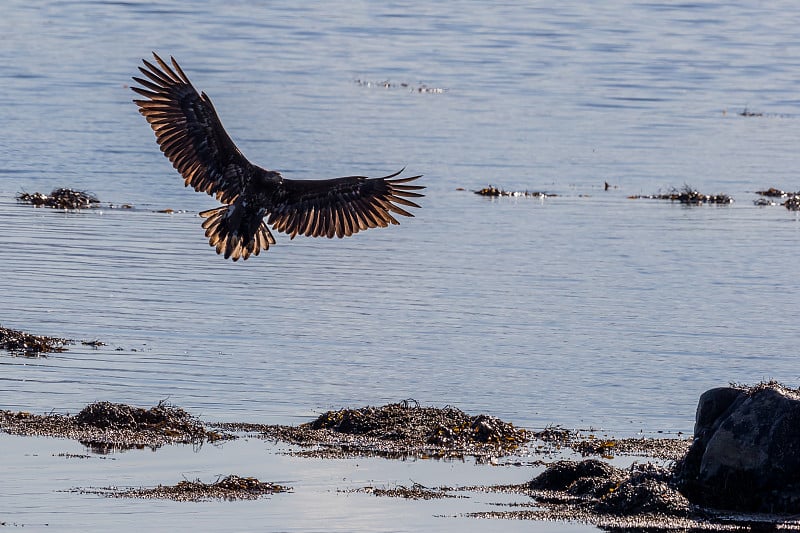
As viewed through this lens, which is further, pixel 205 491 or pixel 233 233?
pixel 233 233

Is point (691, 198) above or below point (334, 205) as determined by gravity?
above

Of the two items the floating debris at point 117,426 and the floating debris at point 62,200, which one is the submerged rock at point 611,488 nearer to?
the floating debris at point 117,426

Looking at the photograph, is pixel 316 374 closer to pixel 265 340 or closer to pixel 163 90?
pixel 265 340

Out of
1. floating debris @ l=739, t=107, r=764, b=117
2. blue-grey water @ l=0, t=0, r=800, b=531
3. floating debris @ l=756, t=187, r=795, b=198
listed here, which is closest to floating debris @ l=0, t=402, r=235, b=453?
blue-grey water @ l=0, t=0, r=800, b=531

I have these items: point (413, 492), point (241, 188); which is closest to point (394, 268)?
point (241, 188)

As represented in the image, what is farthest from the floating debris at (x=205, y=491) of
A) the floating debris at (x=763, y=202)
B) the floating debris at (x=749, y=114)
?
the floating debris at (x=749, y=114)

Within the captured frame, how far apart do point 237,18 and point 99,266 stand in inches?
1128

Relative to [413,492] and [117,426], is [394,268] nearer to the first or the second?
[117,426]

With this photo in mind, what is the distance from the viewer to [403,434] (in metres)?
10.4

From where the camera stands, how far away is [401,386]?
11852 mm

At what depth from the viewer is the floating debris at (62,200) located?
18906 millimetres

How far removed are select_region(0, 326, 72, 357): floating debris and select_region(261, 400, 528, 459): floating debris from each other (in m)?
2.58

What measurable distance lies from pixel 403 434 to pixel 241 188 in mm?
2390

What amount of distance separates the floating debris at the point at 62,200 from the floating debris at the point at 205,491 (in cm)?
1034
